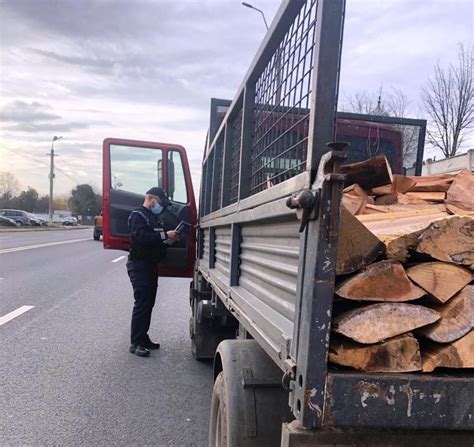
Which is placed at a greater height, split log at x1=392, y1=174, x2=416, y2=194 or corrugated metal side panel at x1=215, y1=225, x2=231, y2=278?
split log at x1=392, y1=174, x2=416, y2=194

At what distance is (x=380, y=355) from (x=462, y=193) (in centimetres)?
100

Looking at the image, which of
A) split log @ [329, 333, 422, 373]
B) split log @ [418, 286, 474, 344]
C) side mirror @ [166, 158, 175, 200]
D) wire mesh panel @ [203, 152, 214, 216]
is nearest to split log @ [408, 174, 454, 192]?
split log @ [418, 286, 474, 344]

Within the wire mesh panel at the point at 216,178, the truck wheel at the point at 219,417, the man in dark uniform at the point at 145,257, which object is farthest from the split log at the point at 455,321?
the man in dark uniform at the point at 145,257

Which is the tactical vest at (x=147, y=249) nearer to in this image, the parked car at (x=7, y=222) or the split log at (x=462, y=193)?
the split log at (x=462, y=193)

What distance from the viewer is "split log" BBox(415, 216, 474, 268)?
60.5 inches

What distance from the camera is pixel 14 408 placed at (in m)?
4.13

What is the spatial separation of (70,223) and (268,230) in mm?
71821

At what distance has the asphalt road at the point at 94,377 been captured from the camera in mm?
3814

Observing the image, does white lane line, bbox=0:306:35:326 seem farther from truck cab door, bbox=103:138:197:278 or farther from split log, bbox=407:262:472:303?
split log, bbox=407:262:472:303

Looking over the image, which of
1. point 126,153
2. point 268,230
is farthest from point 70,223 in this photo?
point 268,230

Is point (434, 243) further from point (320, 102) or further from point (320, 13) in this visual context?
point (320, 13)

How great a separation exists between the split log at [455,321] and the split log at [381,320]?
0.11 ft

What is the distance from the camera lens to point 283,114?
2.20 metres

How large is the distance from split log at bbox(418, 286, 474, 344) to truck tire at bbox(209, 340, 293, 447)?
2.50 feet
